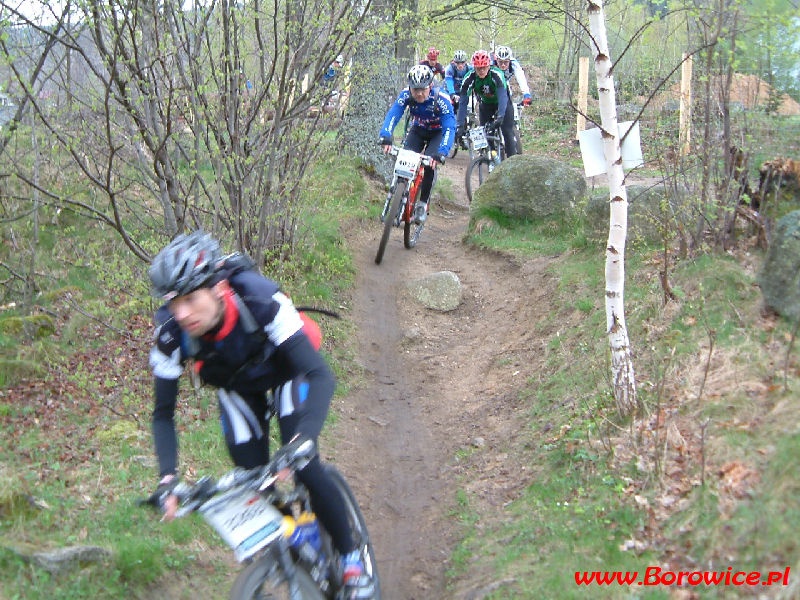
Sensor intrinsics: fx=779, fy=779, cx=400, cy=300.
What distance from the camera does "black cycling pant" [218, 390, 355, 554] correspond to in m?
3.54

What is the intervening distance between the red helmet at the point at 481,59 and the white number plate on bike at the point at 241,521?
10234 mm

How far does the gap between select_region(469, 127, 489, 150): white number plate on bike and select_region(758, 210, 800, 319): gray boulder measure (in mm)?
7435

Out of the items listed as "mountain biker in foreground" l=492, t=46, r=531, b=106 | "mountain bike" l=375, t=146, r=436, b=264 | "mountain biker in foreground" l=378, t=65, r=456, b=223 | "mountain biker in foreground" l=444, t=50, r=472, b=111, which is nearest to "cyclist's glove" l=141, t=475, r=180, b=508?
"mountain bike" l=375, t=146, r=436, b=264

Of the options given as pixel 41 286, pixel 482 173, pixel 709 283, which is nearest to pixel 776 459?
pixel 709 283

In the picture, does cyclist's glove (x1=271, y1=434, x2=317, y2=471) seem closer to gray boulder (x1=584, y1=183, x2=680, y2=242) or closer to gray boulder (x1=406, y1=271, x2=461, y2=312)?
gray boulder (x1=584, y1=183, x2=680, y2=242)

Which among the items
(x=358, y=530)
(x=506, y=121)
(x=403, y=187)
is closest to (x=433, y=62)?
(x=506, y=121)

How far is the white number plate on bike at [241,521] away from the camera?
3.00m

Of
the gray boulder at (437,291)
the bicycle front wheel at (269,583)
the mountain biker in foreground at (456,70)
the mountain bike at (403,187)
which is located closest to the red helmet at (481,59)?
the mountain bike at (403,187)

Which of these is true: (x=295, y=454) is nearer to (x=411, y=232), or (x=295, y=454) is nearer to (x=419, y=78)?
(x=419, y=78)

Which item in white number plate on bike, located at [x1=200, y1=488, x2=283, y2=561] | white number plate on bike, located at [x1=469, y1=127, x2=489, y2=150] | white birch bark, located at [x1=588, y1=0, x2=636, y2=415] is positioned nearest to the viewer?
white number plate on bike, located at [x1=200, y1=488, x2=283, y2=561]

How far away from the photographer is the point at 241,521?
9.95 feet

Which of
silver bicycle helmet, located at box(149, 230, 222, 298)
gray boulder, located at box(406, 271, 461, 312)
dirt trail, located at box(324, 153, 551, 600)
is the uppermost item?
silver bicycle helmet, located at box(149, 230, 222, 298)

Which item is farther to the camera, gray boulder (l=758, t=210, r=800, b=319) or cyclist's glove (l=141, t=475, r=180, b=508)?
gray boulder (l=758, t=210, r=800, b=319)

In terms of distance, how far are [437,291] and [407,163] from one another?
169 cm
